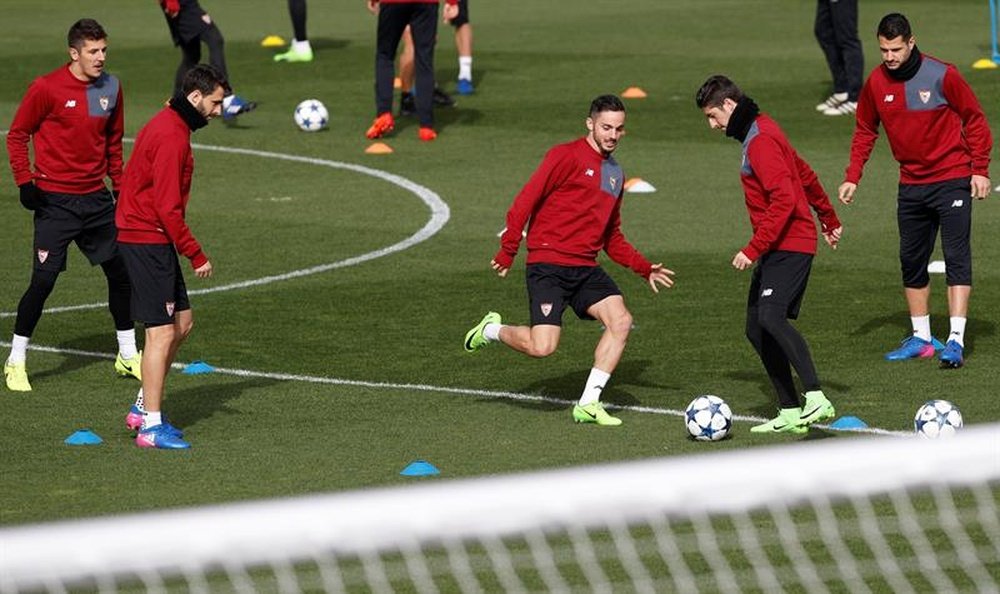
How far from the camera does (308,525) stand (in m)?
6.54

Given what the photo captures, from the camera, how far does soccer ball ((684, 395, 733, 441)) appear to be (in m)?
12.1

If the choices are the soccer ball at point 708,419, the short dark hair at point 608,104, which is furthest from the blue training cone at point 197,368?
the soccer ball at point 708,419

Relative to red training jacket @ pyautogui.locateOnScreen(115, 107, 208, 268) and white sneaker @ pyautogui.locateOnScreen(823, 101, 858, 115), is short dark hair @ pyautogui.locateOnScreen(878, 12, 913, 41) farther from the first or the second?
white sneaker @ pyautogui.locateOnScreen(823, 101, 858, 115)

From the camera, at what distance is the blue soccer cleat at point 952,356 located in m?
14.1

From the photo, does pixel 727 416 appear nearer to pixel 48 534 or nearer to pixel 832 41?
pixel 48 534

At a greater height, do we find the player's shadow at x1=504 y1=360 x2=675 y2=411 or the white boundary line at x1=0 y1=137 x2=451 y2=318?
the player's shadow at x1=504 y1=360 x2=675 y2=411

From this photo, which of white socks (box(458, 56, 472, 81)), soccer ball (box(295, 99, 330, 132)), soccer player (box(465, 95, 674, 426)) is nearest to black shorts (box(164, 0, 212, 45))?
soccer ball (box(295, 99, 330, 132))

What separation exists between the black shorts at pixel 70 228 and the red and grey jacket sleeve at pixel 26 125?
0.88ft

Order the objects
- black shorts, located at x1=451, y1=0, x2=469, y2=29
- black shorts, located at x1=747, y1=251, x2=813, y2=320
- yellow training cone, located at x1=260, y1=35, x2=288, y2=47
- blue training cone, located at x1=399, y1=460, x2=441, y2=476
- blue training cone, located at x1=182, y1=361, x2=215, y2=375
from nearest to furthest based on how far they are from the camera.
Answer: blue training cone, located at x1=399, y1=460, x2=441, y2=476, black shorts, located at x1=747, y1=251, x2=813, y2=320, blue training cone, located at x1=182, y1=361, x2=215, y2=375, black shorts, located at x1=451, y1=0, x2=469, y2=29, yellow training cone, located at x1=260, y1=35, x2=288, y2=47

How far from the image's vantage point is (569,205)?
517 inches

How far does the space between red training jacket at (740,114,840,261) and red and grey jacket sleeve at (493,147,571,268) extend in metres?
1.12

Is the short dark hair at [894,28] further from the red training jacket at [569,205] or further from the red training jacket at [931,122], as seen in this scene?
the red training jacket at [569,205]

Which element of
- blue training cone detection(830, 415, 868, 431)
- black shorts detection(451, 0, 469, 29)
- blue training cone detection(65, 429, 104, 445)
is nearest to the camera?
blue training cone detection(65, 429, 104, 445)

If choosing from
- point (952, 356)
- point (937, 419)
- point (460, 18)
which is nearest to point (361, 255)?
point (952, 356)
